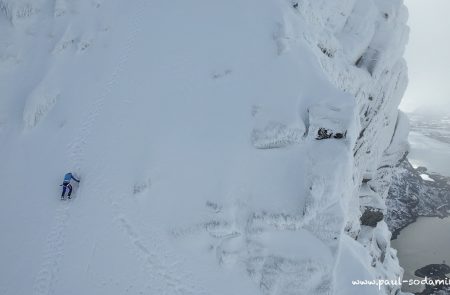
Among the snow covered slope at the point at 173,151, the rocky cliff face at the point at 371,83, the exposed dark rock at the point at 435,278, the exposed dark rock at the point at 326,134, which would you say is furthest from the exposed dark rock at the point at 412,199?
the snow covered slope at the point at 173,151

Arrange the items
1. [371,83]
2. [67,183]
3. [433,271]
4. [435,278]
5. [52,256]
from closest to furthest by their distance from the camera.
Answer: [52,256] < [67,183] < [371,83] < [435,278] < [433,271]

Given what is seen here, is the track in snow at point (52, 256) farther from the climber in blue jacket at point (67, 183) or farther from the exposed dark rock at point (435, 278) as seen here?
the exposed dark rock at point (435, 278)

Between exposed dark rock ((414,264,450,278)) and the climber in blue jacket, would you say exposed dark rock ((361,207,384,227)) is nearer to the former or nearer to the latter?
exposed dark rock ((414,264,450,278))

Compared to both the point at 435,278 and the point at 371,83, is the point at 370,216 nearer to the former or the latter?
the point at 371,83

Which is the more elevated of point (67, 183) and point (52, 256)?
point (67, 183)

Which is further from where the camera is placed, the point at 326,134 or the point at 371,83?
the point at 371,83

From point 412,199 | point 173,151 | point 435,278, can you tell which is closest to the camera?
point 173,151

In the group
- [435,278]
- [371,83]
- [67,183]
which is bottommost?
[435,278]

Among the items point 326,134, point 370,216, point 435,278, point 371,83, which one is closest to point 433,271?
point 435,278
